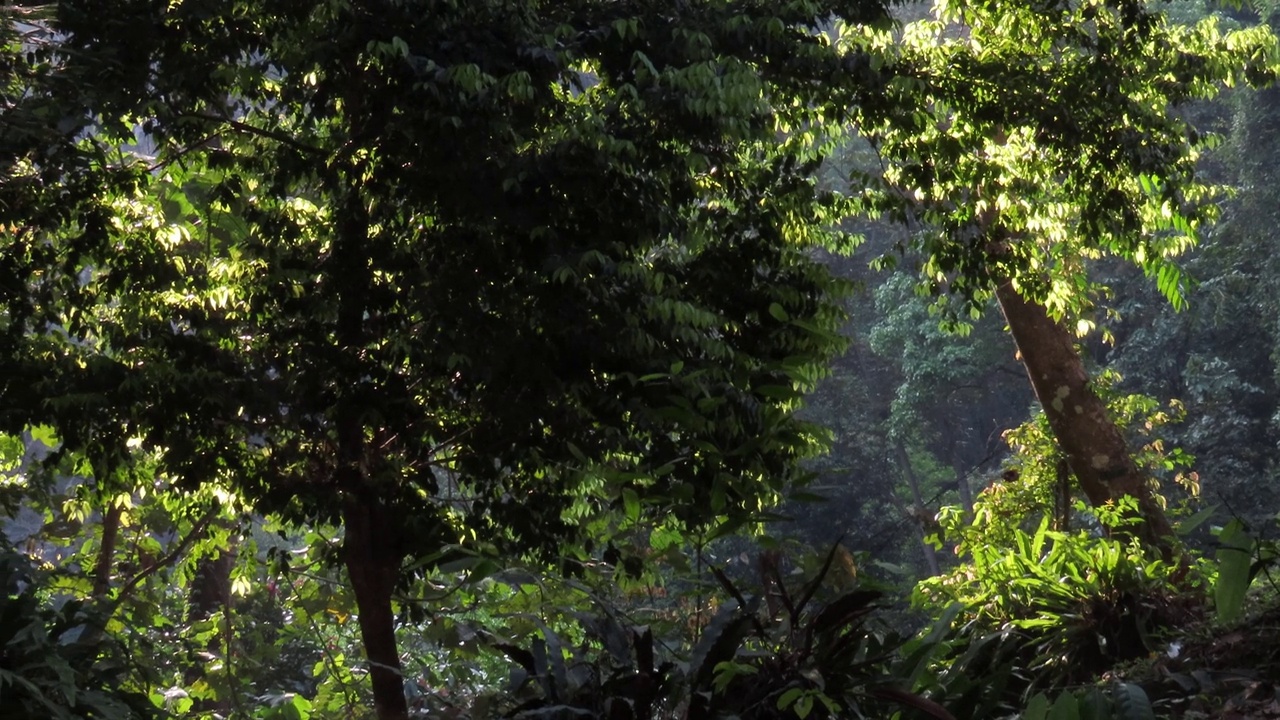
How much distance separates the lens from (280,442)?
4.44 meters

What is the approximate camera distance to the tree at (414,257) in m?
3.80

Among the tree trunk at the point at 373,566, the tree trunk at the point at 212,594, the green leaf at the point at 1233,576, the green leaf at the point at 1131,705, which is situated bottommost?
the green leaf at the point at 1131,705

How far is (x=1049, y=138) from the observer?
498 centimetres

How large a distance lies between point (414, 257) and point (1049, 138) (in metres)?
2.62

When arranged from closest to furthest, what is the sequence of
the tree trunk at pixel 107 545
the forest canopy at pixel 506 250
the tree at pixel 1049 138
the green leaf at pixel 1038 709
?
the green leaf at pixel 1038 709
the forest canopy at pixel 506 250
the tree at pixel 1049 138
the tree trunk at pixel 107 545

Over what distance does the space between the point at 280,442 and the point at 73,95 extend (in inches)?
53.2

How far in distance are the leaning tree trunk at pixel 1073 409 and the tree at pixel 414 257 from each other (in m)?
2.20

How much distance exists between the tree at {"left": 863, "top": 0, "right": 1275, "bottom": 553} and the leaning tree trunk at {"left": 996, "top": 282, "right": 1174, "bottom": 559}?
0.19 metres

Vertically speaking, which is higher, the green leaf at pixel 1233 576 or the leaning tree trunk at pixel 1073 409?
the leaning tree trunk at pixel 1073 409

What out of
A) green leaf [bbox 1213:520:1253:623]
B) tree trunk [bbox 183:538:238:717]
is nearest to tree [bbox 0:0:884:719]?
green leaf [bbox 1213:520:1253:623]

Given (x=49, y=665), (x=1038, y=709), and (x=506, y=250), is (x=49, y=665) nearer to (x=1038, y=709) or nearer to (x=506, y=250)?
(x=1038, y=709)

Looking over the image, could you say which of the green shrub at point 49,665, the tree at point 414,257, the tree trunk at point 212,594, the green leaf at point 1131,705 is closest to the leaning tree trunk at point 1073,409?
the tree at point 414,257

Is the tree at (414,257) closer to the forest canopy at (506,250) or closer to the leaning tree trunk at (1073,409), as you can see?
the forest canopy at (506,250)

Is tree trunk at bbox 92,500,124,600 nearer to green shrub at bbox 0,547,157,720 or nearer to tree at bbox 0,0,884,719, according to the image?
tree at bbox 0,0,884,719
